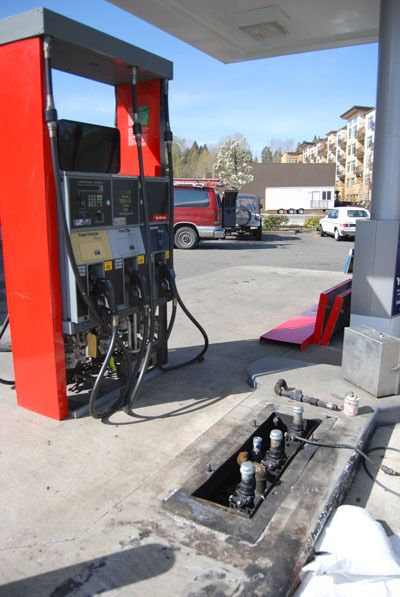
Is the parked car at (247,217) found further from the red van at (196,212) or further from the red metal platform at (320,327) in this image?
the red metal platform at (320,327)

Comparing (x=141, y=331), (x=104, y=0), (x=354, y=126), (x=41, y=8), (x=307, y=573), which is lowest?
(x=307, y=573)

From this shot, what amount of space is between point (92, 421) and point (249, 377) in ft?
4.83

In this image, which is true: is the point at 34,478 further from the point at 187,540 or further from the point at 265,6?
the point at 265,6

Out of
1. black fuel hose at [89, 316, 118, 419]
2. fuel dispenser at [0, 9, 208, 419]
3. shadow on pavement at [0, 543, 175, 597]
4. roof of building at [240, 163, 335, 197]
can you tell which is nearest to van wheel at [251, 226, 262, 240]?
fuel dispenser at [0, 9, 208, 419]

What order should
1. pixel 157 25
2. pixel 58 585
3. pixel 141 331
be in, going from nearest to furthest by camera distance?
pixel 58 585, pixel 141 331, pixel 157 25

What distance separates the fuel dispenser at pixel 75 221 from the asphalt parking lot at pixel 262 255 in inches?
256

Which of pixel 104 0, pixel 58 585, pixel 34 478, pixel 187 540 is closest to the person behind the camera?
pixel 58 585

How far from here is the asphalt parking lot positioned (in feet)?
41.3

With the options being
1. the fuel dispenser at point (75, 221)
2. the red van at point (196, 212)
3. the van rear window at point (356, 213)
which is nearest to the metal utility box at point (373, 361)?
the fuel dispenser at point (75, 221)

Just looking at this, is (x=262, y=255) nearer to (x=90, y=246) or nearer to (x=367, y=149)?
(x=90, y=246)

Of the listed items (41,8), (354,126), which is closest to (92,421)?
(41,8)

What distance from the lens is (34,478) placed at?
2877 millimetres

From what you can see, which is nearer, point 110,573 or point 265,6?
point 110,573

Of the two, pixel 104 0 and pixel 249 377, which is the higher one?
pixel 104 0
